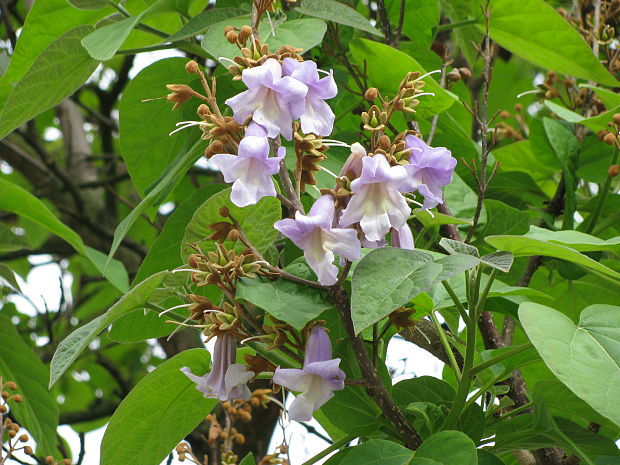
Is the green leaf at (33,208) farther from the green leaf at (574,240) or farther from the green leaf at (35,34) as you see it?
the green leaf at (574,240)

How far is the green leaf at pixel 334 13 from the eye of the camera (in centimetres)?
106

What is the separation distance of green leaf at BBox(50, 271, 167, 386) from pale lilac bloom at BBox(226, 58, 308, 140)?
17cm

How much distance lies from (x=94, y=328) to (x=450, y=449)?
1.10 feet

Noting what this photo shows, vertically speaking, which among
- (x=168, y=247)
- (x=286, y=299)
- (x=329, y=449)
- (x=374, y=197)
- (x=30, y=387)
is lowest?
(x=30, y=387)

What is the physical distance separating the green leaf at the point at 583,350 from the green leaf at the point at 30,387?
916mm

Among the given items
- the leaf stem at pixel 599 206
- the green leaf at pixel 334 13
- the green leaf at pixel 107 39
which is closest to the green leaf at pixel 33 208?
the green leaf at pixel 107 39

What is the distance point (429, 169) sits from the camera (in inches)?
32.4

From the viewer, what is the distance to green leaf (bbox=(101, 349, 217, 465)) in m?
0.95

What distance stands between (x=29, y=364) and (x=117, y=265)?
24 centimetres

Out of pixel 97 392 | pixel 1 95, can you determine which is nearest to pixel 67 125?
pixel 97 392

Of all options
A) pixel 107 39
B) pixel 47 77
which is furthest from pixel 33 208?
pixel 107 39

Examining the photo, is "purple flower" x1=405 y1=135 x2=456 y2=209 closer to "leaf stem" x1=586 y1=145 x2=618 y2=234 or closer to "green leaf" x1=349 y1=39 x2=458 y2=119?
"green leaf" x1=349 y1=39 x2=458 y2=119

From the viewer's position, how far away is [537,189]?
1453mm

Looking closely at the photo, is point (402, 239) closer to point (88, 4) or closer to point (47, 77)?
point (47, 77)
